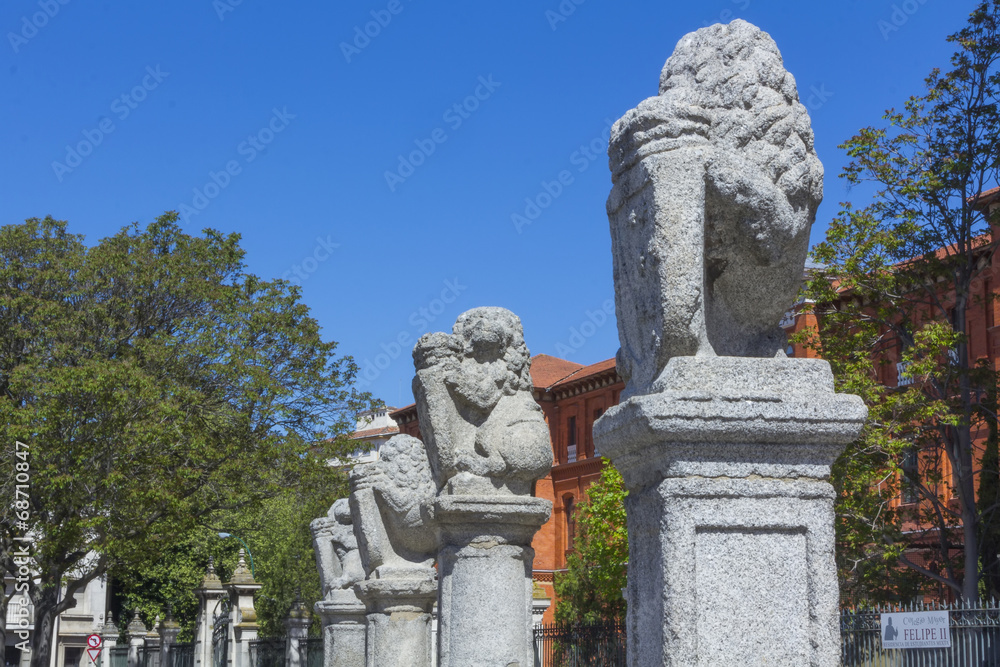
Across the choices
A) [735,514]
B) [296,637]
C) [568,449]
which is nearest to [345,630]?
[296,637]

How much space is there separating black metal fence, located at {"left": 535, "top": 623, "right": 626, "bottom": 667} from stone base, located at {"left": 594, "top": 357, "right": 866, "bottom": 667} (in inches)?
→ 231

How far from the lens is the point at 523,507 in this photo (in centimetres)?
700

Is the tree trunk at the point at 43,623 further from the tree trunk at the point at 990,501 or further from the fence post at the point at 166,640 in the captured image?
the tree trunk at the point at 990,501

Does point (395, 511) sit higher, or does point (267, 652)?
point (395, 511)

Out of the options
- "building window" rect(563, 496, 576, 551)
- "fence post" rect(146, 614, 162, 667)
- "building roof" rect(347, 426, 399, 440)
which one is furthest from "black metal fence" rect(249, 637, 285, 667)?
"building roof" rect(347, 426, 399, 440)

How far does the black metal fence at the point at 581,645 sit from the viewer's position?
32.3ft

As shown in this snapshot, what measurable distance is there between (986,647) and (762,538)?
720cm

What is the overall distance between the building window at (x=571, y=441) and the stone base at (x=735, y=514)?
153ft

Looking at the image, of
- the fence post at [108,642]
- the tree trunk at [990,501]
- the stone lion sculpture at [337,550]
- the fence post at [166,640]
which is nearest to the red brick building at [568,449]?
the fence post at [108,642]

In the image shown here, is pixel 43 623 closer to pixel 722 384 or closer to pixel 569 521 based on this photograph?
pixel 722 384

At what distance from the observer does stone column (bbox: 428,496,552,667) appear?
6840mm

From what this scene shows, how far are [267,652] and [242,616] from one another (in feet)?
15.8

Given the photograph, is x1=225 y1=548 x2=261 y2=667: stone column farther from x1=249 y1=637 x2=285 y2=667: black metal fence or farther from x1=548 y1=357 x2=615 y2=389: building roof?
x1=548 y1=357 x2=615 y2=389: building roof

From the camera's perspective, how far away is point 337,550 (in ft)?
36.8
